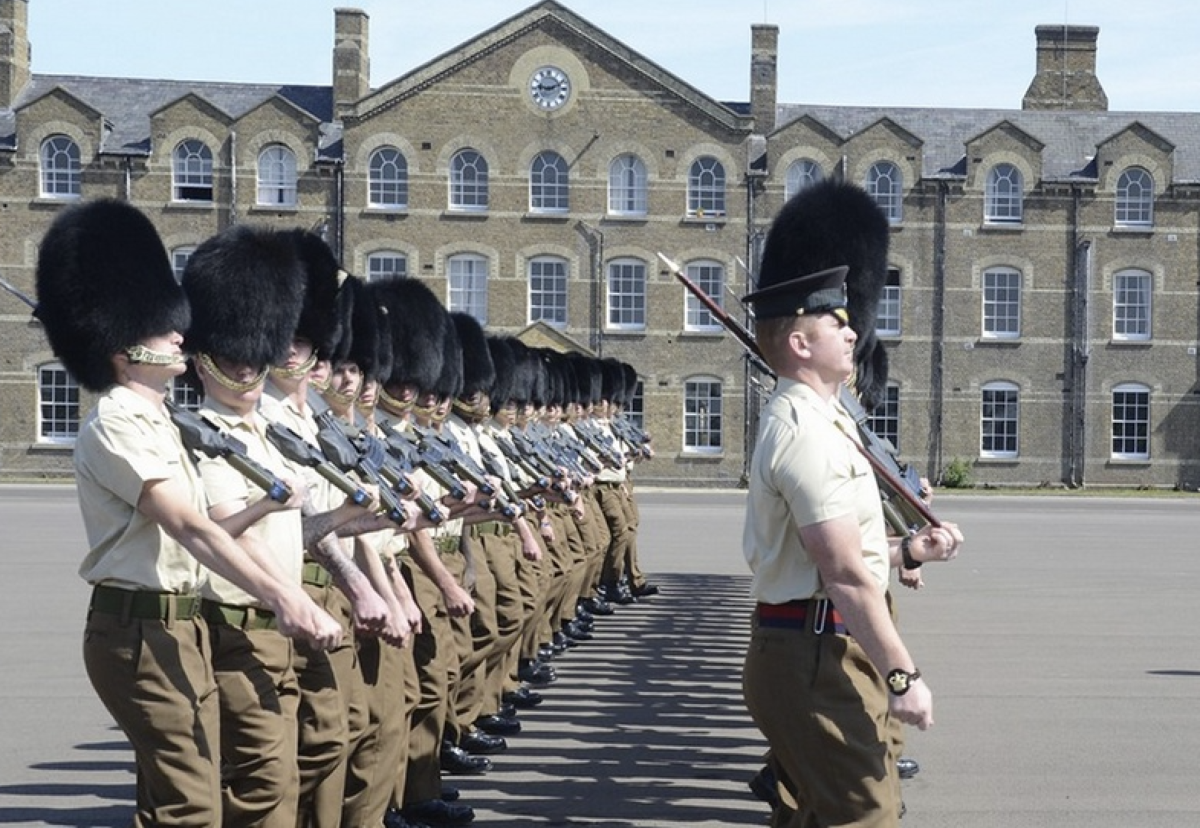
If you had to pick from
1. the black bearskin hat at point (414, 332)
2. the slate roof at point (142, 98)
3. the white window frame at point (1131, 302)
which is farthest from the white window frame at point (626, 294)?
the black bearskin hat at point (414, 332)

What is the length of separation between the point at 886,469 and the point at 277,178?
146 ft

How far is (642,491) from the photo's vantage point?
47031 mm

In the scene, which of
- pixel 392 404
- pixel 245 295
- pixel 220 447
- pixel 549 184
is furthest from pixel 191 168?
pixel 220 447

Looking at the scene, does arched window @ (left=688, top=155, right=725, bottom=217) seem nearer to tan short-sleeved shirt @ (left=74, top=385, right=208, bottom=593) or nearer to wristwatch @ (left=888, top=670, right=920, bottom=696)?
tan short-sleeved shirt @ (left=74, top=385, right=208, bottom=593)

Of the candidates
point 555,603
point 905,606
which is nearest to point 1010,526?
point 905,606

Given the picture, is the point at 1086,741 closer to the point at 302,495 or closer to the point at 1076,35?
the point at 302,495

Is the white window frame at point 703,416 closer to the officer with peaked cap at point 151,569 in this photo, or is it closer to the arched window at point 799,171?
the arched window at point 799,171

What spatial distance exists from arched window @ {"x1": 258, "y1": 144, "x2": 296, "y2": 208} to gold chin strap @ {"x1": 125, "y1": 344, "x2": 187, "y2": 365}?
43752mm

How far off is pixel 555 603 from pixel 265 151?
36.8 metres

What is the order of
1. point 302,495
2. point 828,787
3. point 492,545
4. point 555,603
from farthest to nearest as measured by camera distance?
point 555,603 → point 492,545 → point 302,495 → point 828,787

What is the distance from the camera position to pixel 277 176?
49.2m

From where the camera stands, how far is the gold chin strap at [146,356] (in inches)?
240

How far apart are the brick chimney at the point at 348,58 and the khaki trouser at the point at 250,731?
4452 cm

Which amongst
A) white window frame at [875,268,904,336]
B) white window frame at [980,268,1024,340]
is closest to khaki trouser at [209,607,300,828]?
white window frame at [875,268,904,336]
